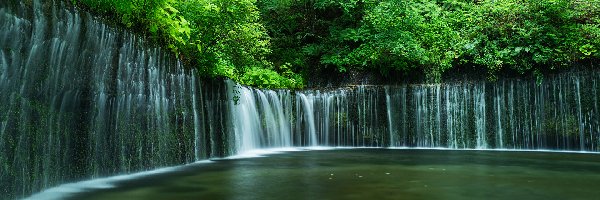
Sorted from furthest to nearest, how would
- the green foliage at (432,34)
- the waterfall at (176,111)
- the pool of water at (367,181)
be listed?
1. the green foliage at (432,34)
2. the pool of water at (367,181)
3. the waterfall at (176,111)

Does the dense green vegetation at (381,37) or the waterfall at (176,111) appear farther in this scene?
the dense green vegetation at (381,37)

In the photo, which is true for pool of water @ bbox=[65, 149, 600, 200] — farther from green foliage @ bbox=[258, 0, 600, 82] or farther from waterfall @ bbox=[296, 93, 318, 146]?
waterfall @ bbox=[296, 93, 318, 146]

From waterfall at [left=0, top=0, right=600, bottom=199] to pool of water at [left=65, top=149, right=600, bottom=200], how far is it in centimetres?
75

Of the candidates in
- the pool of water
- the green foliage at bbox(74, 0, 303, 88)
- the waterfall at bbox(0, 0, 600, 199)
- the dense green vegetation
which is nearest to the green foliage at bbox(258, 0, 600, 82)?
the dense green vegetation

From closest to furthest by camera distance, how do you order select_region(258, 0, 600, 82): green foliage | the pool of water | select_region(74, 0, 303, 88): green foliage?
1. the pool of water
2. select_region(74, 0, 303, 88): green foliage
3. select_region(258, 0, 600, 82): green foliage

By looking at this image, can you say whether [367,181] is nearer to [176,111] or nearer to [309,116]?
[176,111]

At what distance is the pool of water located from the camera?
6484 millimetres

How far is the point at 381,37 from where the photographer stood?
61.7ft

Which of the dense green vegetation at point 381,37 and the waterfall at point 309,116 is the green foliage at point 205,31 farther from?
the waterfall at point 309,116

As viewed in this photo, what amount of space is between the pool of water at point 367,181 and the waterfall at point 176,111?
2.45 feet

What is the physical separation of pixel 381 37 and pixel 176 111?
10638 millimetres

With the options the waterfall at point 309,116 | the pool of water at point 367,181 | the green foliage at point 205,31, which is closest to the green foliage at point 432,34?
the waterfall at point 309,116

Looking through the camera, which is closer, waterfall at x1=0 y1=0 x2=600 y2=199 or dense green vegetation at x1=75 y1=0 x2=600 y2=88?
waterfall at x1=0 y1=0 x2=600 y2=199

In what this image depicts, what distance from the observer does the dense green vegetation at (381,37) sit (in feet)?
39.6
